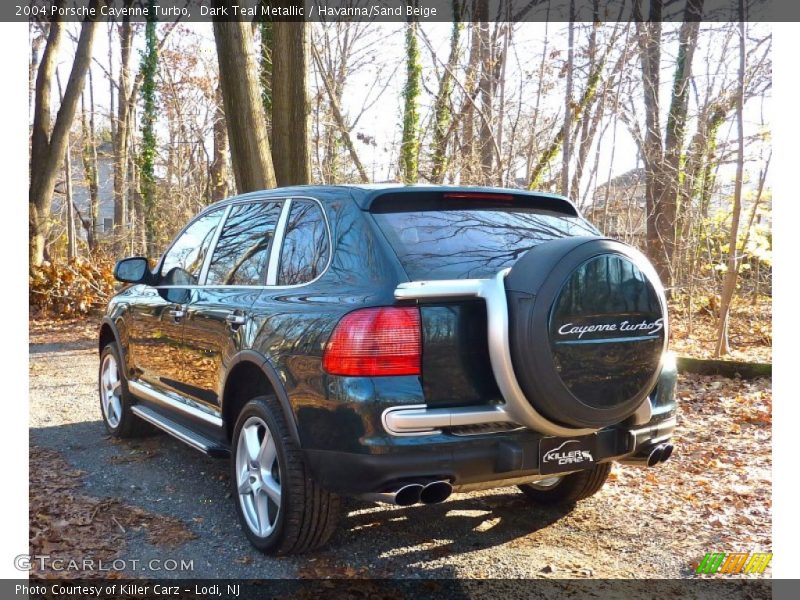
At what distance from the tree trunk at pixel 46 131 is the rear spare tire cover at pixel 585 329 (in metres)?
14.7

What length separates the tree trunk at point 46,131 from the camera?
15406 millimetres

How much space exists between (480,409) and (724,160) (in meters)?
9.11

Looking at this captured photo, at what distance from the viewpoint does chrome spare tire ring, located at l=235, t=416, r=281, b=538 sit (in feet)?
12.0

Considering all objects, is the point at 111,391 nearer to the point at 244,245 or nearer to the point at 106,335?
the point at 106,335

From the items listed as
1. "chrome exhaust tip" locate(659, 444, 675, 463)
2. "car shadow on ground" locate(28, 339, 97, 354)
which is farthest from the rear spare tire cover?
"car shadow on ground" locate(28, 339, 97, 354)

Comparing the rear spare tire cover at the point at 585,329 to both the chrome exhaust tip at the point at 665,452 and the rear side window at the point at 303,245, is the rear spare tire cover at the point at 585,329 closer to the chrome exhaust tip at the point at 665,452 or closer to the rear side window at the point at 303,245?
the chrome exhaust tip at the point at 665,452

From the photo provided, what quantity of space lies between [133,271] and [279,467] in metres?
2.64

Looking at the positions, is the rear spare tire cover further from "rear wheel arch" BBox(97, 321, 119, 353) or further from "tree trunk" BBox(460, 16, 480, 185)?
"tree trunk" BBox(460, 16, 480, 185)

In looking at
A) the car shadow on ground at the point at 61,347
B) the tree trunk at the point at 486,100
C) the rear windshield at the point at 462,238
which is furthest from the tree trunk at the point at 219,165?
the rear windshield at the point at 462,238

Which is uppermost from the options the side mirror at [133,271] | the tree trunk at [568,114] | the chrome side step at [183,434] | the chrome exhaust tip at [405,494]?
the tree trunk at [568,114]

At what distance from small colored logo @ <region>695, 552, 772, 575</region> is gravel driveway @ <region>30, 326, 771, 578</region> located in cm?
7

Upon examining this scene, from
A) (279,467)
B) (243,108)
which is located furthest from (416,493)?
(243,108)

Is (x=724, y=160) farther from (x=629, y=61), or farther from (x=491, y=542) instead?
(x=491, y=542)

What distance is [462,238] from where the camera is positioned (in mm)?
3459
